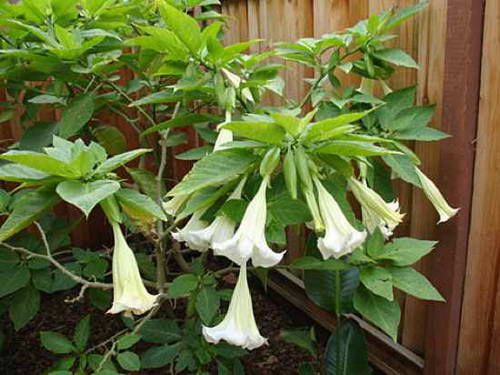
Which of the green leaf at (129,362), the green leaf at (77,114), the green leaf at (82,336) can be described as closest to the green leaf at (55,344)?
the green leaf at (82,336)

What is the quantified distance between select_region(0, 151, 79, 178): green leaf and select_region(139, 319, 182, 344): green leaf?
0.91 m

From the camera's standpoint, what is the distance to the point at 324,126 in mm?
888

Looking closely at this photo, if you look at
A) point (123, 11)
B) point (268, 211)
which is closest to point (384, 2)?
point (123, 11)

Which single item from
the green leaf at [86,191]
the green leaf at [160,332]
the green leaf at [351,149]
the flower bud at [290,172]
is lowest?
the green leaf at [160,332]

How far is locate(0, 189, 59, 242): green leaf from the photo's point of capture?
910mm

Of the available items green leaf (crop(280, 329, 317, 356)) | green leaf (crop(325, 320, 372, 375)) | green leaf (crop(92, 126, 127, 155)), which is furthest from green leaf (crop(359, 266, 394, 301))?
green leaf (crop(92, 126, 127, 155))

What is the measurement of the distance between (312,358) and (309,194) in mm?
1420

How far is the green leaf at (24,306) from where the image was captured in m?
1.69

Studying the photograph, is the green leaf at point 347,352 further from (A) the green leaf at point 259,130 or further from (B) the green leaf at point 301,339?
(A) the green leaf at point 259,130

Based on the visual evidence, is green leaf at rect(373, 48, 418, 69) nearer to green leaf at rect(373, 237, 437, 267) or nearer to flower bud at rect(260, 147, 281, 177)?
green leaf at rect(373, 237, 437, 267)

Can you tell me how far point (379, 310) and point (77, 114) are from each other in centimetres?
106

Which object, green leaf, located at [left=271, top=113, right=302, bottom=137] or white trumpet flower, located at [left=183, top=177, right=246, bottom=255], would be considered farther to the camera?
white trumpet flower, located at [left=183, top=177, right=246, bottom=255]

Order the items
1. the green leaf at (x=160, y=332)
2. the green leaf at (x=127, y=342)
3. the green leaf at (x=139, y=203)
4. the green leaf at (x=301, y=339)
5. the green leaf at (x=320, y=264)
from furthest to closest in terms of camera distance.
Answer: the green leaf at (x=301, y=339)
the green leaf at (x=160, y=332)
the green leaf at (x=127, y=342)
the green leaf at (x=320, y=264)
the green leaf at (x=139, y=203)

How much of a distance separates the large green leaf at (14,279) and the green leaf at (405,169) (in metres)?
1.24
